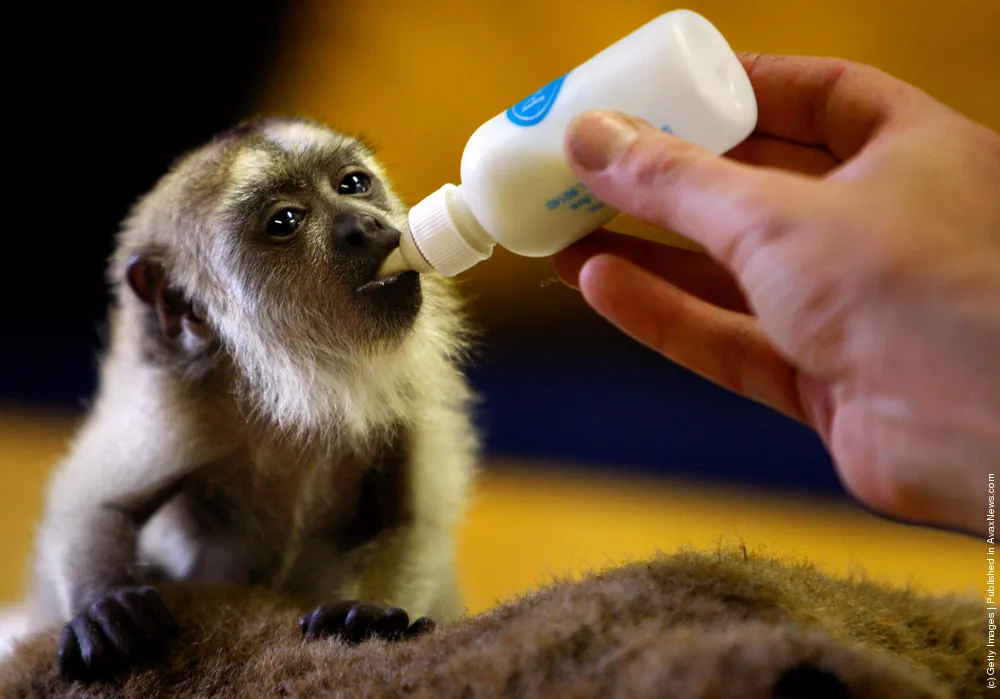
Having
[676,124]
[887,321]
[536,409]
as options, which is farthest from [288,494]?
[536,409]

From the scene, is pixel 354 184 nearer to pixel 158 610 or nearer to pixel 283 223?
pixel 283 223

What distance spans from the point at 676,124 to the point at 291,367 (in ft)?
2.25

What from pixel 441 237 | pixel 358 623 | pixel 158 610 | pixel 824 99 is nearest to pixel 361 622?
pixel 358 623

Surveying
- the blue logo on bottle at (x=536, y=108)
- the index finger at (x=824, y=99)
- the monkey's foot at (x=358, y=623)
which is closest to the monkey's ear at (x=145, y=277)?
the monkey's foot at (x=358, y=623)

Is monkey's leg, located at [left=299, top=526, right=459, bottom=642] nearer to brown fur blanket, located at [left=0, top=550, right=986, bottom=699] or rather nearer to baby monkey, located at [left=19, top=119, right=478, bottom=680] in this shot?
baby monkey, located at [left=19, top=119, right=478, bottom=680]

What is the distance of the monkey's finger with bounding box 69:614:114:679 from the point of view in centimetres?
98

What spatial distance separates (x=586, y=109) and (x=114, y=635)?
69cm

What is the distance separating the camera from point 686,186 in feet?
2.67


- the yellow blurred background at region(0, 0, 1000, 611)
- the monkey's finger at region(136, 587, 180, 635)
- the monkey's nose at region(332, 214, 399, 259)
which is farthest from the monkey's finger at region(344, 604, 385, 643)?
the yellow blurred background at region(0, 0, 1000, 611)

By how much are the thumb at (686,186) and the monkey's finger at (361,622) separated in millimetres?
502

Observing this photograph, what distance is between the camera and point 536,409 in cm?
251

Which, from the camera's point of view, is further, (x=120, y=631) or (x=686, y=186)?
(x=120, y=631)

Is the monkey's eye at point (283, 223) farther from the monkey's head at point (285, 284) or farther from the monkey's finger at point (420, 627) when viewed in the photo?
the monkey's finger at point (420, 627)

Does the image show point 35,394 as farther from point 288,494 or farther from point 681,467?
point 681,467
